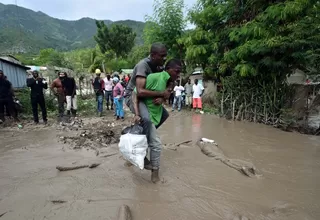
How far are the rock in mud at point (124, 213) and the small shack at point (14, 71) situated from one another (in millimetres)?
9669

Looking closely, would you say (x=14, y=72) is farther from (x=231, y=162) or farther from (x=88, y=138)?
(x=231, y=162)

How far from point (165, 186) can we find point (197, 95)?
9137 millimetres

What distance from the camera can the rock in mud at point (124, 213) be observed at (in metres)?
2.23

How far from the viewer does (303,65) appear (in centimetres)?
736

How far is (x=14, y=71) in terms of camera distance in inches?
429

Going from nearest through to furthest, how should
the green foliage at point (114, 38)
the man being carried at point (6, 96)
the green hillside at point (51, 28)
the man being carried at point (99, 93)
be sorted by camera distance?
the man being carried at point (6, 96) → the man being carried at point (99, 93) → the green foliage at point (114, 38) → the green hillside at point (51, 28)

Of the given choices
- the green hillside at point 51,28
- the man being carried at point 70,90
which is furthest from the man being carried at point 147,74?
the green hillside at point 51,28

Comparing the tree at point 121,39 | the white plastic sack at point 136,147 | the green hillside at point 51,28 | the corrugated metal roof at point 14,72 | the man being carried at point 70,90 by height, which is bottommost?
the white plastic sack at point 136,147

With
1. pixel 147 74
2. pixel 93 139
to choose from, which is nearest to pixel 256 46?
pixel 93 139

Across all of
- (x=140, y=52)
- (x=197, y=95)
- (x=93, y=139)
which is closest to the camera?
(x=93, y=139)

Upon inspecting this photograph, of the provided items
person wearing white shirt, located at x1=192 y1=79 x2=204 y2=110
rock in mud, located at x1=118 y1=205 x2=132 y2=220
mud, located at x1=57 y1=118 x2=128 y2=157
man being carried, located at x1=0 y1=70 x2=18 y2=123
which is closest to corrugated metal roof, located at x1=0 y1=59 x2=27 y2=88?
man being carried, located at x1=0 y1=70 x2=18 y2=123

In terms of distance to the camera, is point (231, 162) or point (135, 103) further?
point (231, 162)

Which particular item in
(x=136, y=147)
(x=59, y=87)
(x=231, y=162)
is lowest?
(x=231, y=162)

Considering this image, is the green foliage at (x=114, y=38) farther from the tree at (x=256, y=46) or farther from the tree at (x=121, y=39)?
the tree at (x=256, y=46)
